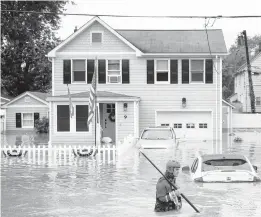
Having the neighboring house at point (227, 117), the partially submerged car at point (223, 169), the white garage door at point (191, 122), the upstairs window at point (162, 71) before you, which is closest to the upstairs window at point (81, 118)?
the upstairs window at point (162, 71)

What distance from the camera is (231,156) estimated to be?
57.6ft

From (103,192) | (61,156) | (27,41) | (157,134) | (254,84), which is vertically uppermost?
(27,41)

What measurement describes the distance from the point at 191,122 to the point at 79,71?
7.97 metres

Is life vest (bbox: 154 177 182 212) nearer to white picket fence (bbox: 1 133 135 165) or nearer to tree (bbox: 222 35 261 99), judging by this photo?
white picket fence (bbox: 1 133 135 165)

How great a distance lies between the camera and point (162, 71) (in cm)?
3844

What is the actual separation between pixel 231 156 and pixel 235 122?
1515 inches

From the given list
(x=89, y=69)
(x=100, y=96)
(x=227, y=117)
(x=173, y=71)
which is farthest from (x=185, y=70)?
(x=227, y=117)

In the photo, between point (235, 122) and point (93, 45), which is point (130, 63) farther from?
point (235, 122)

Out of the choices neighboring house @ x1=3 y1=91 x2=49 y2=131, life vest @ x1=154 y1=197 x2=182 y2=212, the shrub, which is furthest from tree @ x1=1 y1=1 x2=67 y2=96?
life vest @ x1=154 y1=197 x2=182 y2=212

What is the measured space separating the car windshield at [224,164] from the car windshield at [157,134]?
12919mm

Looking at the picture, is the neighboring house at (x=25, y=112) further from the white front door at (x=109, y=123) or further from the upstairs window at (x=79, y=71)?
the upstairs window at (x=79, y=71)

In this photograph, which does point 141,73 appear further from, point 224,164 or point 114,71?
point 224,164

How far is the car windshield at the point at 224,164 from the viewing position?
17.2 m

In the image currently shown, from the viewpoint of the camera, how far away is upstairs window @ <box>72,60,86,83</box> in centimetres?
3825
